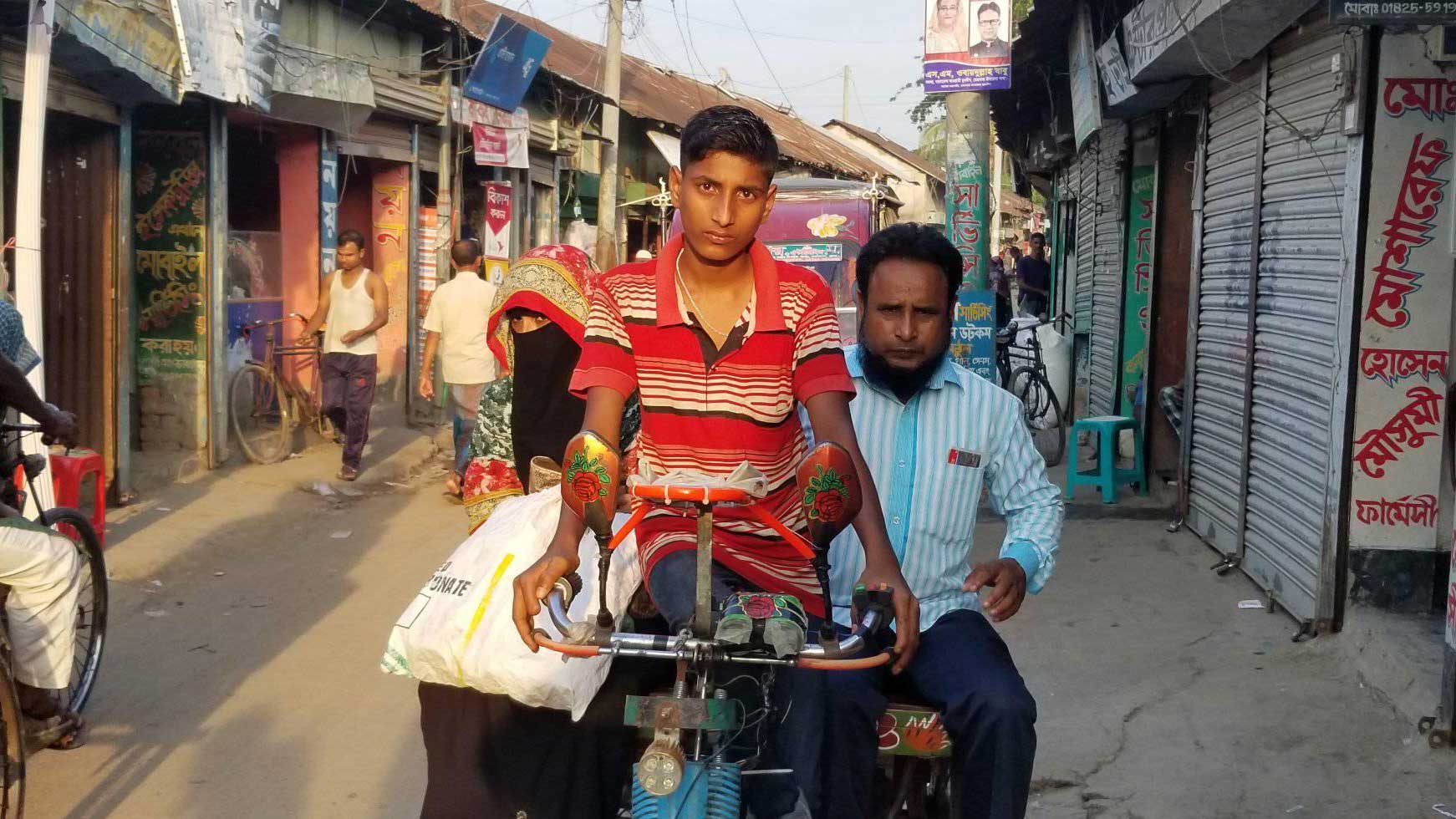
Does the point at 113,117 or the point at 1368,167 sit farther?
the point at 113,117

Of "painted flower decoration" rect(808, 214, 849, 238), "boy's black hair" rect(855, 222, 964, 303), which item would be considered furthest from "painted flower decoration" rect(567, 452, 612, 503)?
"painted flower decoration" rect(808, 214, 849, 238)

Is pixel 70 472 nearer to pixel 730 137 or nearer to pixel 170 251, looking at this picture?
pixel 730 137

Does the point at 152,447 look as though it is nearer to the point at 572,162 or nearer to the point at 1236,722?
the point at 1236,722

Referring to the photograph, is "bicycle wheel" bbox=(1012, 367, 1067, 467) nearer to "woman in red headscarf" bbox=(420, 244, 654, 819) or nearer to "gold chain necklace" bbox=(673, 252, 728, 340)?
"woman in red headscarf" bbox=(420, 244, 654, 819)

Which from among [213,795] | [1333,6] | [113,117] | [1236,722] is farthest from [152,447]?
[1333,6]

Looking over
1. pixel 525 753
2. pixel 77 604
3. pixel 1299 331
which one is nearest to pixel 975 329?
pixel 1299 331

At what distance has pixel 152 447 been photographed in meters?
10.9

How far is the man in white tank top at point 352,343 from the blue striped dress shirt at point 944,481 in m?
8.28

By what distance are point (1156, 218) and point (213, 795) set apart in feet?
27.4

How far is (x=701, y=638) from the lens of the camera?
2277 mm

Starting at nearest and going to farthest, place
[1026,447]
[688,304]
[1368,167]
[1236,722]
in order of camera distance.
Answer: [688,304], [1026,447], [1236,722], [1368,167]

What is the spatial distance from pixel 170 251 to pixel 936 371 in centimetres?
909

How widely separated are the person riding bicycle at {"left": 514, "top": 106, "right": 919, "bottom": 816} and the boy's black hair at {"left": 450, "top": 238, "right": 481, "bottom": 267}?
7.87m

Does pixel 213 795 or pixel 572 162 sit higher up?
pixel 572 162
